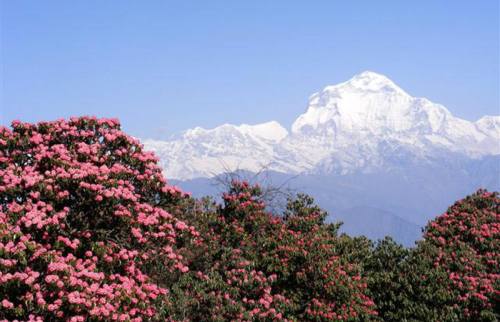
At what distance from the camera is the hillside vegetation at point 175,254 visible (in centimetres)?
1037

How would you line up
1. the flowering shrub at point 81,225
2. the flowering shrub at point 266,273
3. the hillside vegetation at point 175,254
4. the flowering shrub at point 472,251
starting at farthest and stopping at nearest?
the flowering shrub at point 472,251 → the flowering shrub at point 266,273 → the hillside vegetation at point 175,254 → the flowering shrub at point 81,225

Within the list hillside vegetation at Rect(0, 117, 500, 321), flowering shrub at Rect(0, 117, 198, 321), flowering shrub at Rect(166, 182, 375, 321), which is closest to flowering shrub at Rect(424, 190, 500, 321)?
hillside vegetation at Rect(0, 117, 500, 321)

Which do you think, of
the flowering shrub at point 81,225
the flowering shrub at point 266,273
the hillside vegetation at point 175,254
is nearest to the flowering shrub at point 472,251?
the hillside vegetation at point 175,254

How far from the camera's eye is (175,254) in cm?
1451

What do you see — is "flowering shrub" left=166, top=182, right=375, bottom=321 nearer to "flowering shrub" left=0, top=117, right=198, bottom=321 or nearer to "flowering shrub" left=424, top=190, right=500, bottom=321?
"flowering shrub" left=0, top=117, right=198, bottom=321

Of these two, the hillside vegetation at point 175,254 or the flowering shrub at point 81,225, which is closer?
the flowering shrub at point 81,225

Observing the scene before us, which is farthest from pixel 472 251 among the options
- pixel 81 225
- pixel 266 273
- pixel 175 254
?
pixel 81 225

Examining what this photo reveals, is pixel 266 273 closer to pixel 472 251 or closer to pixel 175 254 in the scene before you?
pixel 175 254

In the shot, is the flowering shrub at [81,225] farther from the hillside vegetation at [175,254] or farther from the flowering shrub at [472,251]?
the flowering shrub at [472,251]

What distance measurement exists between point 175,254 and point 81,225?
3.04m

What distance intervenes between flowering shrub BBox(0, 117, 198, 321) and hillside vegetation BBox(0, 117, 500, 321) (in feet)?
0.11

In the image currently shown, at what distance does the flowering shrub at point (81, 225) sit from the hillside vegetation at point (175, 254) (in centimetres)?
3

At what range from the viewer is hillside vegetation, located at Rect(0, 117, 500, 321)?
1037 centimetres

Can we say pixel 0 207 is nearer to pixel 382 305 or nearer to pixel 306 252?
pixel 306 252
